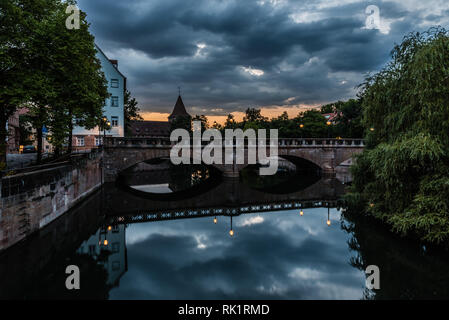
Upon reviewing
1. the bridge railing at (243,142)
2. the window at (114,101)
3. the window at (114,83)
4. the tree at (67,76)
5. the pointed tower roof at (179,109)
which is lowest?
the bridge railing at (243,142)

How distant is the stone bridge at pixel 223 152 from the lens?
2438cm

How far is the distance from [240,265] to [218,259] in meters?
1.08

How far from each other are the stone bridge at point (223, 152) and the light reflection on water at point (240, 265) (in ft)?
38.7

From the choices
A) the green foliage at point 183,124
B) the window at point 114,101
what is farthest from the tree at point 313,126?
the window at point 114,101

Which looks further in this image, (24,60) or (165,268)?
(24,60)

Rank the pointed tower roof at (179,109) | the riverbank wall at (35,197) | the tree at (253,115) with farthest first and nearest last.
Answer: the pointed tower roof at (179,109) → the tree at (253,115) → the riverbank wall at (35,197)

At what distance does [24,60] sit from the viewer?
13.1 metres

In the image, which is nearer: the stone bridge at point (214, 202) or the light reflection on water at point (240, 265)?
the light reflection on water at point (240, 265)

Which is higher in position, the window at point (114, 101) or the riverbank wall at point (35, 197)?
the window at point (114, 101)

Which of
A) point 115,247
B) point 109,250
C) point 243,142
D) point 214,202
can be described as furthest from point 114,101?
point 109,250

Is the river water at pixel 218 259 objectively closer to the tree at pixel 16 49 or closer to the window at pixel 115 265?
the window at pixel 115 265
